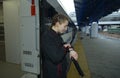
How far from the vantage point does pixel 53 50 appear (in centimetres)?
209

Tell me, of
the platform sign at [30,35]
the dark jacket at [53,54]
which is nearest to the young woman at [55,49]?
the dark jacket at [53,54]

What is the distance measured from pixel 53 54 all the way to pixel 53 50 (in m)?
0.04

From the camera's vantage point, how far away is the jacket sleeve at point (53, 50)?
2.09 m

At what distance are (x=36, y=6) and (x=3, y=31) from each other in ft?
17.1

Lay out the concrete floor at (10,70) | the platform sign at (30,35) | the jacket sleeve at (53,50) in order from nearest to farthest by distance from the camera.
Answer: the jacket sleeve at (53,50) → the platform sign at (30,35) → the concrete floor at (10,70)

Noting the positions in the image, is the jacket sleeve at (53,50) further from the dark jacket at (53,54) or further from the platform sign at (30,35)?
the platform sign at (30,35)

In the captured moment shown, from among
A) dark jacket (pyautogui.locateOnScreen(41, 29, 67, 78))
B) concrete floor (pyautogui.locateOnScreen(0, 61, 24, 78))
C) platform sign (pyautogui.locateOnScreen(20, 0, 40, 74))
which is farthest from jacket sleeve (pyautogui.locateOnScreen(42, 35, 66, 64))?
concrete floor (pyautogui.locateOnScreen(0, 61, 24, 78))

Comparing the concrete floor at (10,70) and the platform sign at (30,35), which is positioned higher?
the platform sign at (30,35)

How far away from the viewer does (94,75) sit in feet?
18.9

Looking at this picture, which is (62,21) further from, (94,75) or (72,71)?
(94,75)

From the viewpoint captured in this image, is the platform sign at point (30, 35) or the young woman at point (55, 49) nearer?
the young woman at point (55, 49)

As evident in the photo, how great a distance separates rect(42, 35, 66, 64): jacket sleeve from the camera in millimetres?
2086

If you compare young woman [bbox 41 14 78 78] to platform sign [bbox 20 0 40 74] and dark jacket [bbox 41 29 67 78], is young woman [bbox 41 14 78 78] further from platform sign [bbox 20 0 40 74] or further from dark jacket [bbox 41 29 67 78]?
platform sign [bbox 20 0 40 74]

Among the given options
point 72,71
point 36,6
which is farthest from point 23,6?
point 72,71
